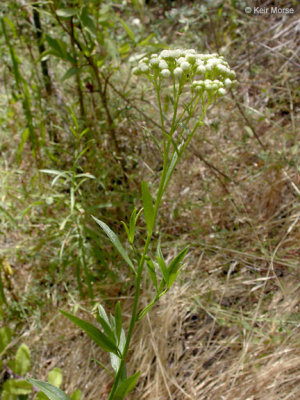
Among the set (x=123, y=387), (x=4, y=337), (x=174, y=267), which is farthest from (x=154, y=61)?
(x=4, y=337)

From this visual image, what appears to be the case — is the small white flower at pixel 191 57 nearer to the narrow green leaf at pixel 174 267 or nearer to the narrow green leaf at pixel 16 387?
the narrow green leaf at pixel 174 267

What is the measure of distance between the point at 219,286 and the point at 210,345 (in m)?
0.28

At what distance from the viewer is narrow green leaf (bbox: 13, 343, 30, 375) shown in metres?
1.80

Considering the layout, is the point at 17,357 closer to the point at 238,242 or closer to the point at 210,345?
the point at 210,345

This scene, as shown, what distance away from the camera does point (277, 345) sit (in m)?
1.70

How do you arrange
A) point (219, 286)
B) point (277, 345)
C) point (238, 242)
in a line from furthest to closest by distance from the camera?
point (238, 242) → point (219, 286) → point (277, 345)

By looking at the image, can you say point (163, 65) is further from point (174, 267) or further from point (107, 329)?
point (107, 329)

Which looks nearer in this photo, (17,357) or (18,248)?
(17,357)

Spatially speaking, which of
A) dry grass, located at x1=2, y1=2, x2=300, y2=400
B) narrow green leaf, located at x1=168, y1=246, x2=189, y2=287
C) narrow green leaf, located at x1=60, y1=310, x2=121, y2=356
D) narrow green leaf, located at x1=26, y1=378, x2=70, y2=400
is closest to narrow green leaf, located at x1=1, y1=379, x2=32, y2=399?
dry grass, located at x1=2, y1=2, x2=300, y2=400

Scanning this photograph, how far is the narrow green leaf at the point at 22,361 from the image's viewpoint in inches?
70.9

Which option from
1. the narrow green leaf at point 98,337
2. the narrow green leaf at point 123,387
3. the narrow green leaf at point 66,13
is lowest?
the narrow green leaf at point 123,387

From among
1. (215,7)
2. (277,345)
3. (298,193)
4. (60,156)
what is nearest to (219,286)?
(277,345)

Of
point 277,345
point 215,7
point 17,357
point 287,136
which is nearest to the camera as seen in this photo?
point 277,345

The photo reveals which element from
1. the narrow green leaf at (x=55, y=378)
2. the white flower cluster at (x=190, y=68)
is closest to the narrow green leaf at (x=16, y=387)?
the narrow green leaf at (x=55, y=378)
